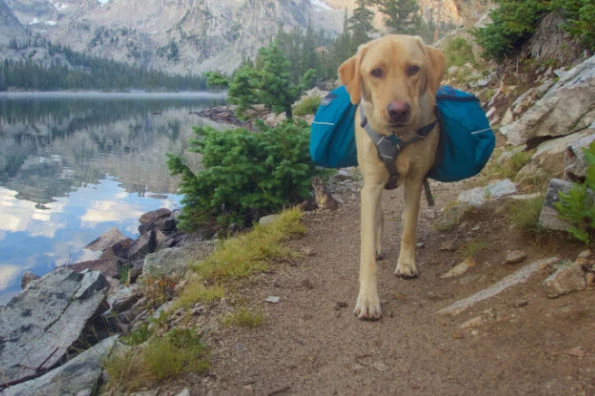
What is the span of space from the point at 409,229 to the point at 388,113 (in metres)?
1.53

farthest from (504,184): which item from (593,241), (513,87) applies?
(513,87)

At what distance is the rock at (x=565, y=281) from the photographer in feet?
11.2

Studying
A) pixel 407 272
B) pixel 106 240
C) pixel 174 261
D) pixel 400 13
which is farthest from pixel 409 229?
pixel 400 13

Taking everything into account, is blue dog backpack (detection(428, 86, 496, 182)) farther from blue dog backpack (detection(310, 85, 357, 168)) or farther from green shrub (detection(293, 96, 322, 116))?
green shrub (detection(293, 96, 322, 116))

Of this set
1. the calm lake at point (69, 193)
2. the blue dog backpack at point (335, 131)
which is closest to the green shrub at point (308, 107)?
the calm lake at point (69, 193)

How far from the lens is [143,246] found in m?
11.2

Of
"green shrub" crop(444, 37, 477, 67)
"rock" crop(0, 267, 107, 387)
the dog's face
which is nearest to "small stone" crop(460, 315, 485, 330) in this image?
the dog's face

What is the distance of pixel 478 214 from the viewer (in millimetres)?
5719

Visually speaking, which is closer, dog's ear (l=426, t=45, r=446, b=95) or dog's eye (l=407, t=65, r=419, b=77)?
dog's eye (l=407, t=65, r=419, b=77)

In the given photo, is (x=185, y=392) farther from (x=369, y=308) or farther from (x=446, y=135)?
(x=446, y=135)

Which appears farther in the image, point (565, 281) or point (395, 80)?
point (395, 80)

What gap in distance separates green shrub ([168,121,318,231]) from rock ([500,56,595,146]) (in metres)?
3.57

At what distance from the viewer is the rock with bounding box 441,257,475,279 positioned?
4664 mm

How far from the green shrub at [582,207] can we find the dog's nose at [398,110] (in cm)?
131
